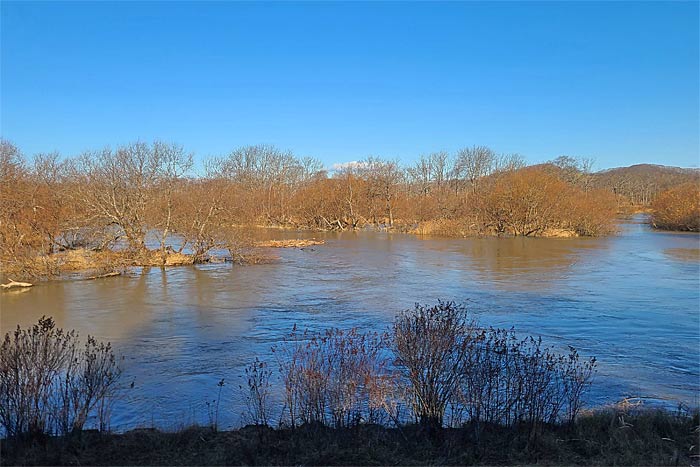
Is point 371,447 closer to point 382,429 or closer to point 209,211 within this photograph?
point 382,429

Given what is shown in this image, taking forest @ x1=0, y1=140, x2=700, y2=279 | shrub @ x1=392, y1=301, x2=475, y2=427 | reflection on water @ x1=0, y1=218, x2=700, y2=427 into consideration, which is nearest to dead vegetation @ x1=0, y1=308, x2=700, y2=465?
shrub @ x1=392, y1=301, x2=475, y2=427

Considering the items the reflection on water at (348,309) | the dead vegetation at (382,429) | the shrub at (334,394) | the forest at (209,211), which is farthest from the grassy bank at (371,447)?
the forest at (209,211)

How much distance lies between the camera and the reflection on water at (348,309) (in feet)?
25.9

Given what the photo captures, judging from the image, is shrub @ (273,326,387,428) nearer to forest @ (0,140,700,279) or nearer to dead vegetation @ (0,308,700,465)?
dead vegetation @ (0,308,700,465)

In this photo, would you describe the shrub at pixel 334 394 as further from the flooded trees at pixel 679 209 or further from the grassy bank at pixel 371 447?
the flooded trees at pixel 679 209

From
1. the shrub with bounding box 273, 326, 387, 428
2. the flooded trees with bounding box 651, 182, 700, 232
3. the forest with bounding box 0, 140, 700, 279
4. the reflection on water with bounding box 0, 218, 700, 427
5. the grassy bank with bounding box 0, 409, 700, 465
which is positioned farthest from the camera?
the flooded trees with bounding box 651, 182, 700, 232

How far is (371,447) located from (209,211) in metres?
19.9

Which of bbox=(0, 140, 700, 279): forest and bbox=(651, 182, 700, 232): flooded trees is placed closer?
bbox=(0, 140, 700, 279): forest

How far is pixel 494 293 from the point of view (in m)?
15.6

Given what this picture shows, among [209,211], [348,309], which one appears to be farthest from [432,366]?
[209,211]

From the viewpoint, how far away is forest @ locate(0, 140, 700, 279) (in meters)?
21.0

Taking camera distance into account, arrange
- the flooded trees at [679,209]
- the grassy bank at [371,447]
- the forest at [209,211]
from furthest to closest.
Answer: the flooded trees at [679,209] < the forest at [209,211] < the grassy bank at [371,447]

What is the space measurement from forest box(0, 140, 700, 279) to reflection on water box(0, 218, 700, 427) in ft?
5.96

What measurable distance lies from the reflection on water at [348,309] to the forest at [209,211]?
182 centimetres
